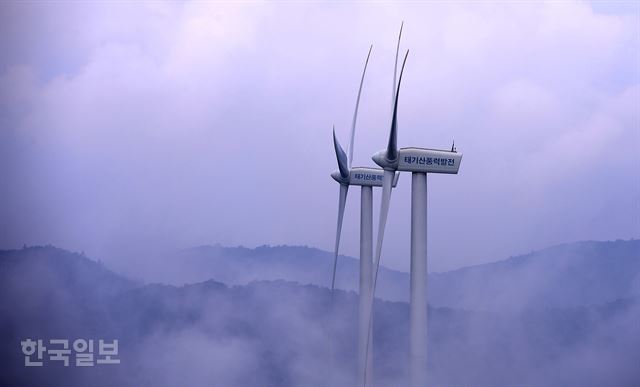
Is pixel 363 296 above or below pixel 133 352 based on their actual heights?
above

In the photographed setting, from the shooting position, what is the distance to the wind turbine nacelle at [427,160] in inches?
1244

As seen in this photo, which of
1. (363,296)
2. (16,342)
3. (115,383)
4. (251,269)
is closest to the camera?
(363,296)

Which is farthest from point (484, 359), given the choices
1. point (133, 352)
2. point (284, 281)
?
point (133, 352)

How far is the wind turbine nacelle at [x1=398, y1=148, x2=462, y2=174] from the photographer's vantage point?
104 ft

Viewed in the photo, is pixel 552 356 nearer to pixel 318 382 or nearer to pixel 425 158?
pixel 318 382

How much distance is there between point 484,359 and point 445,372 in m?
5.88

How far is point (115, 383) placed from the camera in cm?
6962

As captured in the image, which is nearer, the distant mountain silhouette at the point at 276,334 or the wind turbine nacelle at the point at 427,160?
the wind turbine nacelle at the point at 427,160
